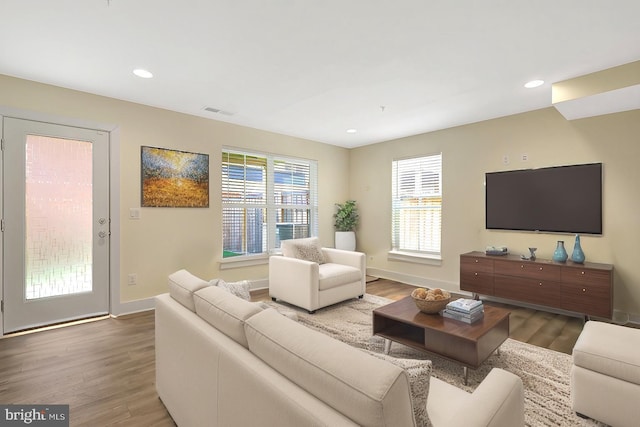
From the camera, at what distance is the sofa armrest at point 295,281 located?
3.53 meters

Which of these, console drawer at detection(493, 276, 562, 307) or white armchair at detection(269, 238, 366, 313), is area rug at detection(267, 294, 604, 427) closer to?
white armchair at detection(269, 238, 366, 313)

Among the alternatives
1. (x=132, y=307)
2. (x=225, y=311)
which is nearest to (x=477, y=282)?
(x=225, y=311)

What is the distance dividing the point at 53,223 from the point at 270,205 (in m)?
2.70

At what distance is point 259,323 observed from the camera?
3.97 ft

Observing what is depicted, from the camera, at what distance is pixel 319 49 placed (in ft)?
8.13

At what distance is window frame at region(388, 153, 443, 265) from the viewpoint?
4.86m

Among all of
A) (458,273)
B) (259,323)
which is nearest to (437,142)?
(458,273)

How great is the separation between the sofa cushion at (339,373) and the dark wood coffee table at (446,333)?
4.85 ft

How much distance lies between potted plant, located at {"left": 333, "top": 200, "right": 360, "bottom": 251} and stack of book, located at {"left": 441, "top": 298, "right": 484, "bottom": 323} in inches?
129

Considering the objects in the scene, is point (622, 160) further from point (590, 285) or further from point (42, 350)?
point (42, 350)

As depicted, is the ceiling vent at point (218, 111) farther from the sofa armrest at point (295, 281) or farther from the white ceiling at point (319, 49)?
the sofa armrest at point (295, 281)

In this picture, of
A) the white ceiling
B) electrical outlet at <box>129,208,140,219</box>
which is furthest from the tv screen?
electrical outlet at <box>129,208,140,219</box>

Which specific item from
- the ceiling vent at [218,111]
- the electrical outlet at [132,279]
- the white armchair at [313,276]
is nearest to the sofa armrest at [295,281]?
the white armchair at [313,276]

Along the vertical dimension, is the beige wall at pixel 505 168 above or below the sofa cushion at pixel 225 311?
above
